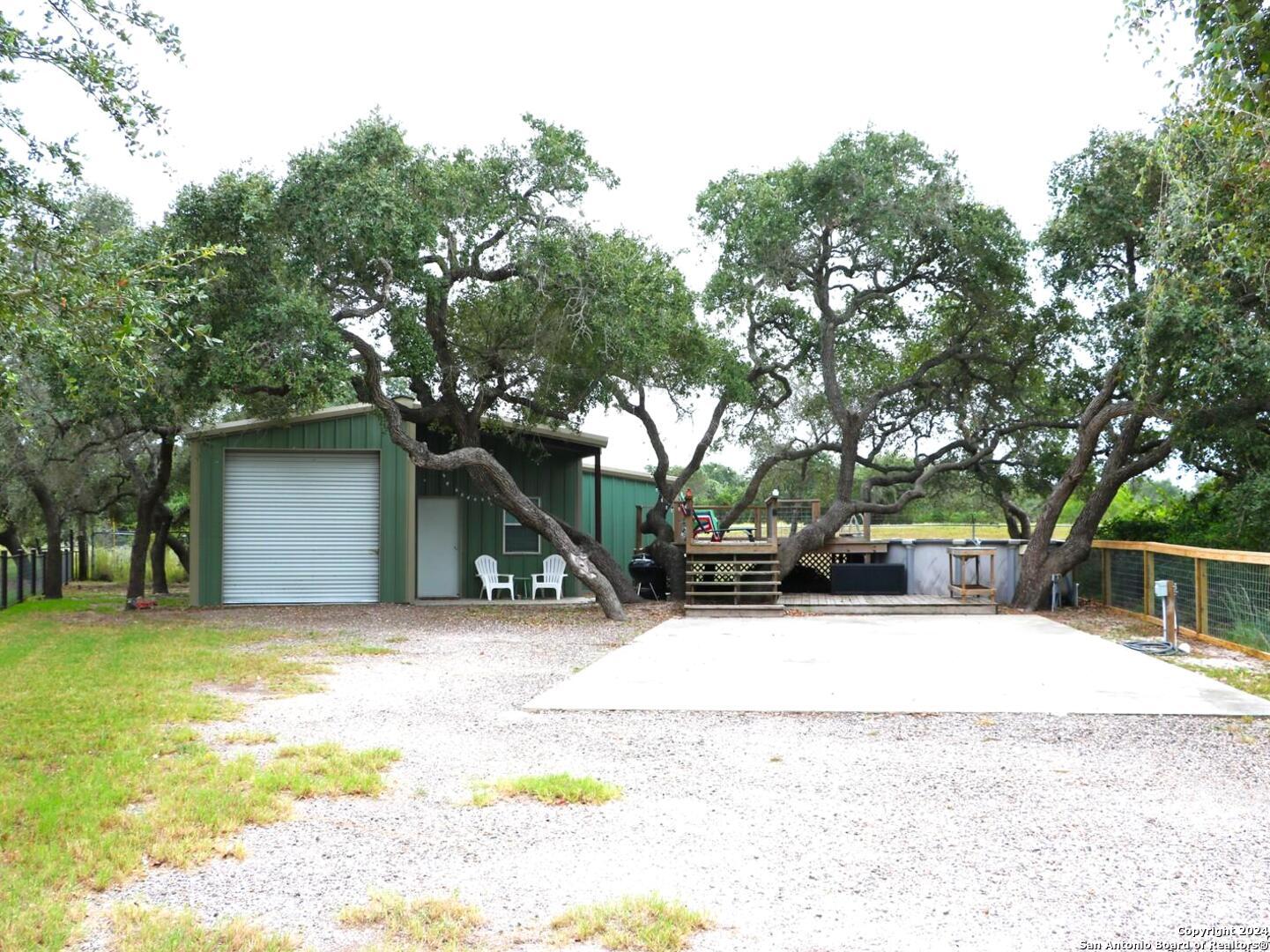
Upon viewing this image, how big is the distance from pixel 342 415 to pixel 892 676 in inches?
409

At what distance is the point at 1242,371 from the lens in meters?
10.3

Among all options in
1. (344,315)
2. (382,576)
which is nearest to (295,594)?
(382,576)

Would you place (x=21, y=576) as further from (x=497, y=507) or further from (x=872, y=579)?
(x=872, y=579)

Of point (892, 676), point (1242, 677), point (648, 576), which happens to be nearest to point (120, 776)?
point (892, 676)

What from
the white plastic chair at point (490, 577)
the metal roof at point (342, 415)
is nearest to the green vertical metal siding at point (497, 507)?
the white plastic chair at point (490, 577)

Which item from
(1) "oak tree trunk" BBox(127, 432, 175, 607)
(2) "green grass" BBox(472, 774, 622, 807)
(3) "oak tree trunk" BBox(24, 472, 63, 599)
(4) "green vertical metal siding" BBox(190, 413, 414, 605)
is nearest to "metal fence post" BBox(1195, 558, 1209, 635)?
(2) "green grass" BBox(472, 774, 622, 807)

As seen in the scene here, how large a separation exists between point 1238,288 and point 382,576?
12.2 m

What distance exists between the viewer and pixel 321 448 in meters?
15.2

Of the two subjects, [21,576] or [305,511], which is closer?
[305,511]

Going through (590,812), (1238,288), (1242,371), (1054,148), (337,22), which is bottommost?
(590,812)

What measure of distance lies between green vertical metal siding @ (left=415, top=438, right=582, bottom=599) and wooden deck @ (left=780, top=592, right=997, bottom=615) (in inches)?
179

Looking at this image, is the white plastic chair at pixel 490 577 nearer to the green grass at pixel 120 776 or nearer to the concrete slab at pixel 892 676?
the concrete slab at pixel 892 676

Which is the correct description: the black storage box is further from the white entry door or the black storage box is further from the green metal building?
the white entry door

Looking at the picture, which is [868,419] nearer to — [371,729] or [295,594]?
[295,594]
